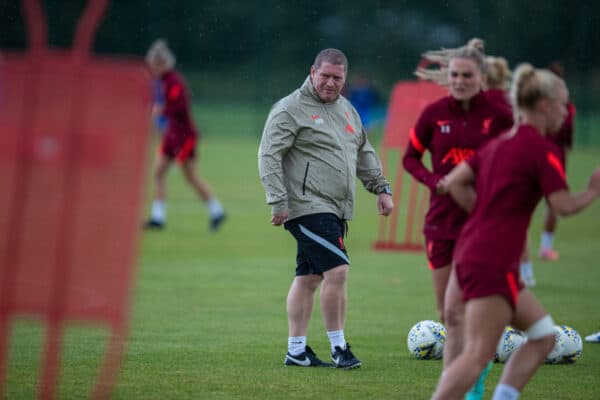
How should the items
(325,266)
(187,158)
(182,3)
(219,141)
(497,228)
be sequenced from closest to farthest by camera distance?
(497,228)
(325,266)
(187,158)
(182,3)
(219,141)

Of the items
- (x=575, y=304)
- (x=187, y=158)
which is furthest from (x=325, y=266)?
(x=187, y=158)

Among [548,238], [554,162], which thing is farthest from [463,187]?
[548,238]

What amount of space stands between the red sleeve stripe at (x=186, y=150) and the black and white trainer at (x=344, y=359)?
8.34m

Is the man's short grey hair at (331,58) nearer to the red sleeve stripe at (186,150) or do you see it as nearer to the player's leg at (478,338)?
the player's leg at (478,338)

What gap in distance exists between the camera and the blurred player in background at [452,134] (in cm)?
608

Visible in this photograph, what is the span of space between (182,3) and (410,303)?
2385cm

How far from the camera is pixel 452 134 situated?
247 inches

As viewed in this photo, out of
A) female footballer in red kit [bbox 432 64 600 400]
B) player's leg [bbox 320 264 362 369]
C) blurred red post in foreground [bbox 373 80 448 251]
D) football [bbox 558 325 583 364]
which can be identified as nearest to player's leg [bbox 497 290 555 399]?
female footballer in red kit [bbox 432 64 600 400]

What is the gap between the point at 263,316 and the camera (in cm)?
923

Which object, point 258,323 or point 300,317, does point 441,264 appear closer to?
point 300,317

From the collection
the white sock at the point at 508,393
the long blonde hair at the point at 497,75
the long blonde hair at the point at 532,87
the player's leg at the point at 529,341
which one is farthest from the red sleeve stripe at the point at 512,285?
the long blonde hair at the point at 497,75

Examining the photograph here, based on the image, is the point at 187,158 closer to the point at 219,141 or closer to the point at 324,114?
the point at 324,114

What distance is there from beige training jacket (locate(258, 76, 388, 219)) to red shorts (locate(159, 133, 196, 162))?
8.05m

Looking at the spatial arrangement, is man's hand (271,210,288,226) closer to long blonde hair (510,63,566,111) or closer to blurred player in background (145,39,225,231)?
long blonde hair (510,63,566,111)
